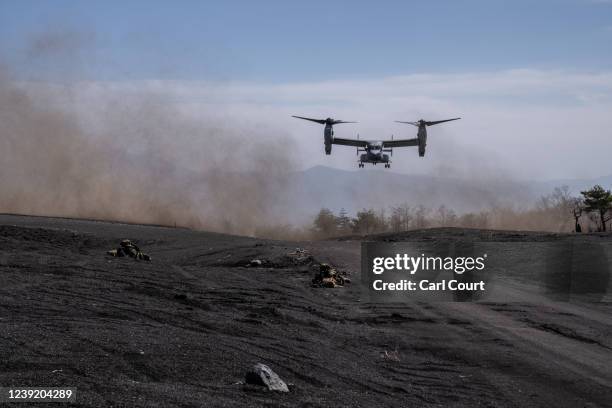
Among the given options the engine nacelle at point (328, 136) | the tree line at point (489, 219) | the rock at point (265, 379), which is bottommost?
the rock at point (265, 379)

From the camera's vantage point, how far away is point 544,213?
8362 centimetres

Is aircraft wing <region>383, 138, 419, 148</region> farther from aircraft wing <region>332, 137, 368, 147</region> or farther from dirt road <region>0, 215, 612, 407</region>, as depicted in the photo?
dirt road <region>0, 215, 612, 407</region>

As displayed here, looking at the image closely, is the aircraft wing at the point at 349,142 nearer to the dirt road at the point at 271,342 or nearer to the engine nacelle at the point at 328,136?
the engine nacelle at the point at 328,136

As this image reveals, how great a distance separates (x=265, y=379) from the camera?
14.3m

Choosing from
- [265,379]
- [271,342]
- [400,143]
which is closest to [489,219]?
[400,143]

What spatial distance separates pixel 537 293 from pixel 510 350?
36.9 feet

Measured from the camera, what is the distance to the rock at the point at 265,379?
1429 centimetres

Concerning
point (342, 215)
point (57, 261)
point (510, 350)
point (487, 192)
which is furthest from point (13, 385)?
point (487, 192)

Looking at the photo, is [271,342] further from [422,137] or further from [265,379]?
[422,137]

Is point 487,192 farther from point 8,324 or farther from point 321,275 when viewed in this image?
point 8,324

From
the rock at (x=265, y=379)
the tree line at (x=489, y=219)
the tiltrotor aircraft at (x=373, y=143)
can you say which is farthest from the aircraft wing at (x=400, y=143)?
the rock at (x=265, y=379)

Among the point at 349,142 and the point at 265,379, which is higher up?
the point at 349,142

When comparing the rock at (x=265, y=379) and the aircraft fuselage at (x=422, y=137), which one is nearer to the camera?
the rock at (x=265, y=379)

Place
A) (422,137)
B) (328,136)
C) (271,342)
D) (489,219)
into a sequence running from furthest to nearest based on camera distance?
(489,219)
(422,137)
(328,136)
(271,342)
